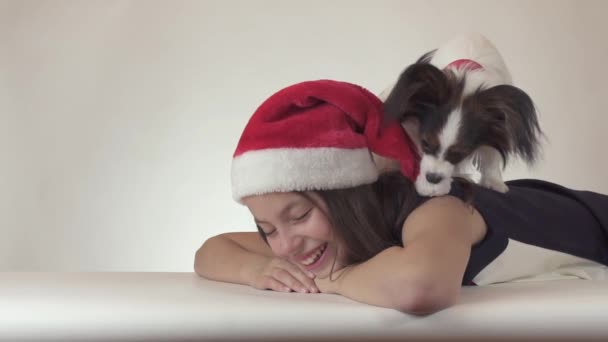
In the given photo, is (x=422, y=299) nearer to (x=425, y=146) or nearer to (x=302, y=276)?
(x=302, y=276)

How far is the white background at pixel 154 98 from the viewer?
196cm

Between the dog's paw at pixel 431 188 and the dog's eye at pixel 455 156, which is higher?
the dog's eye at pixel 455 156

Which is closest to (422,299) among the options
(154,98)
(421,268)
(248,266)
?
(421,268)

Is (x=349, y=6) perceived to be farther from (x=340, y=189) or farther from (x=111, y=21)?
(x=340, y=189)

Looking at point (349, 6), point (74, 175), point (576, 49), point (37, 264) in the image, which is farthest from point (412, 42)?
point (37, 264)

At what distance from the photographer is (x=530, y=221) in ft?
3.31

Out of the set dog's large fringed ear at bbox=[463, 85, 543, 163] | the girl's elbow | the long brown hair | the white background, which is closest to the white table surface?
the girl's elbow

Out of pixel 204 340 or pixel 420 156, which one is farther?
pixel 420 156

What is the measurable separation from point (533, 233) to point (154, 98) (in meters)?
1.28

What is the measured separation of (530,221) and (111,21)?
4.66ft

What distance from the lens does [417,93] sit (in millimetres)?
1055

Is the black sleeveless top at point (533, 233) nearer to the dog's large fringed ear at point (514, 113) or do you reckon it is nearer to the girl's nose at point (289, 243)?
the dog's large fringed ear at point (514, 113)

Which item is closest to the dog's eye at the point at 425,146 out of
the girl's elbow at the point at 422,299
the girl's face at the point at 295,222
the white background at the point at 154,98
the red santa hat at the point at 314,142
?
the red santa hat at the point at 314,142

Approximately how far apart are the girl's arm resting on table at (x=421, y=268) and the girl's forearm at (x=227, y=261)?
0.45 ft
